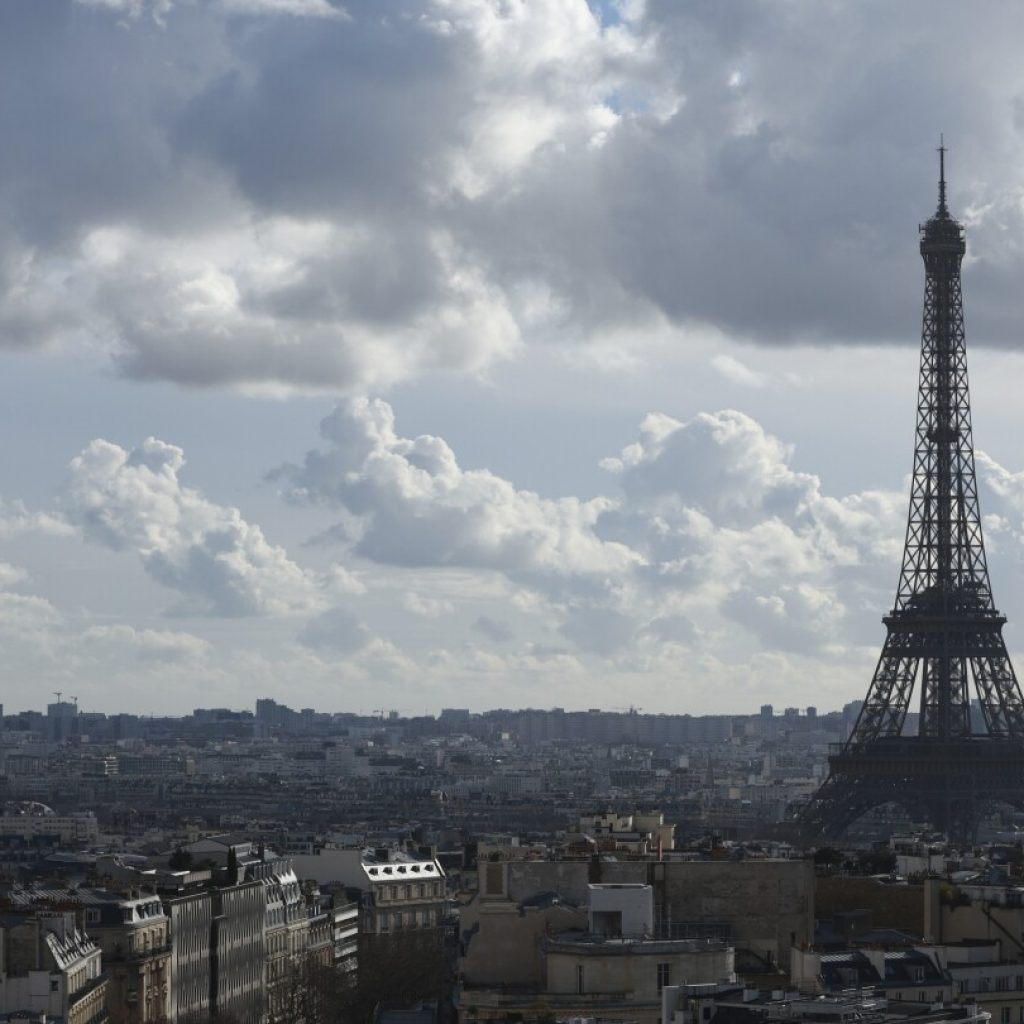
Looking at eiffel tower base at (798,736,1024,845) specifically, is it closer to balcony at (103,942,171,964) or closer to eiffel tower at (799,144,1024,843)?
eiffel tower at (799,144,1024,843)

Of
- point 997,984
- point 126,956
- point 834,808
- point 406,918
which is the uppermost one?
point 834,808

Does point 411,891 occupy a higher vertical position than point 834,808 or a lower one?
lower

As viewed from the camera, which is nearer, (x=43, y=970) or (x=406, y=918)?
(x=43, y=970)

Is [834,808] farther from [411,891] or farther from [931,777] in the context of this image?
[411,891]

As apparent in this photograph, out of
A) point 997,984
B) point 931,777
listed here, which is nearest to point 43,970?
point 997,984

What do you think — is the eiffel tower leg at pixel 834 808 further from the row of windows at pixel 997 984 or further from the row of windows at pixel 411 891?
the row of windows at pixel 997 984

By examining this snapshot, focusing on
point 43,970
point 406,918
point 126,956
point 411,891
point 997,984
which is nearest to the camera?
point 997,984

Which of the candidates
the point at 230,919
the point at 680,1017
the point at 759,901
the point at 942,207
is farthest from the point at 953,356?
the point at 680,1017

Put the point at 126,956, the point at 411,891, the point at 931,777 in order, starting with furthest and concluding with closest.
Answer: the point at 931,777
the point at 411,891
the point at 126,956

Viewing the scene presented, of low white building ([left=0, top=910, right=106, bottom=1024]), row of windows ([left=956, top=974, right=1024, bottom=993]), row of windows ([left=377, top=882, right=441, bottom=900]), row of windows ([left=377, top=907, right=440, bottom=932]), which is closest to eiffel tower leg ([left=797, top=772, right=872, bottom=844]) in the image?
row of windows ([left=377, top=882, right=441, bottom=900])

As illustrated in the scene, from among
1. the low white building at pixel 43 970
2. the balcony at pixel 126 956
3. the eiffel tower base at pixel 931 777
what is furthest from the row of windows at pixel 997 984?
the eiffel tower base at pixel 931 777

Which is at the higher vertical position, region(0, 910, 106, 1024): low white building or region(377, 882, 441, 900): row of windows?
region(377, 882, 441, 900): row of windows
